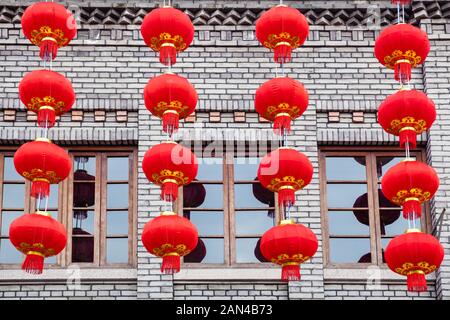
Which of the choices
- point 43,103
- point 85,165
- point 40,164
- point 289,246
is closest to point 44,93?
point 43,103

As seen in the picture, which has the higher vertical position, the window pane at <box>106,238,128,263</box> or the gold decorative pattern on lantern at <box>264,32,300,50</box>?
the gold decorative pattern on lantern at <box>264,32,300,50</box>

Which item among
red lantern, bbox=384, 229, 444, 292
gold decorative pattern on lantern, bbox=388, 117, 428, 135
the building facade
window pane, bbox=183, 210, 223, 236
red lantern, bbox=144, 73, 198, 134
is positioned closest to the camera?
Result: red lantern, bbox=384, 229, 444, 292

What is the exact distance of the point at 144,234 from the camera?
14.0 m

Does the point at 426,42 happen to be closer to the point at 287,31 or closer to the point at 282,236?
the point at 287,31

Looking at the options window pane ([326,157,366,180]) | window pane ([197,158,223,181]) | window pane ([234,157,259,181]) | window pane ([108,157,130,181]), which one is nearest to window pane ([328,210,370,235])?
window pane ([326,157,366,180])

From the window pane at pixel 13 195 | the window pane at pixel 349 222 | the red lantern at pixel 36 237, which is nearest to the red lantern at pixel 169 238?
the red lantern at pixel 36 237

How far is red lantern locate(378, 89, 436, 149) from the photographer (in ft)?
47.2

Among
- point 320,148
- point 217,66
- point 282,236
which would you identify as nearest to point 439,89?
point 320,148

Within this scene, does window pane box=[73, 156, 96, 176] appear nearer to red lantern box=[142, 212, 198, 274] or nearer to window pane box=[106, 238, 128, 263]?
window pane box=[106, 238, 128, 263]

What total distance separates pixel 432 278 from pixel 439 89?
249 centimetres

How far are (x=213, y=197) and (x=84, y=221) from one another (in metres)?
1.63

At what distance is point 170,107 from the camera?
567 inches

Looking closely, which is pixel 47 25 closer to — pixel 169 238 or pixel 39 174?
pixel 39 174

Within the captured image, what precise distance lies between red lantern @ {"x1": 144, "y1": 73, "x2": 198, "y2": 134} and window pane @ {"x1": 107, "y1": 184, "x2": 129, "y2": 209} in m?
2.17
